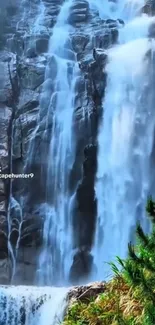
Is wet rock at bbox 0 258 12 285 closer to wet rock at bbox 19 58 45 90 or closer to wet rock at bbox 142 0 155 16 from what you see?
wet rock at bbox 19 58 45 90

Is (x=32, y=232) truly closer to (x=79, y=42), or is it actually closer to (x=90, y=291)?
(x=79, y=42)

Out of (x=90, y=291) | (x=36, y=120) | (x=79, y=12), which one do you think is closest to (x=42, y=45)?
(x=79, y=12)

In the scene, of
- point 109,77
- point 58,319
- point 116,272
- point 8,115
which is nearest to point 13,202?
point 8,115

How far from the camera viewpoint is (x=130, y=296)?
151 inches

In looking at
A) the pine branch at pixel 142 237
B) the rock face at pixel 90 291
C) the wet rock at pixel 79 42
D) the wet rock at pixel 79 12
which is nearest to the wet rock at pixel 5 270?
the wet rock at pixel 79 42

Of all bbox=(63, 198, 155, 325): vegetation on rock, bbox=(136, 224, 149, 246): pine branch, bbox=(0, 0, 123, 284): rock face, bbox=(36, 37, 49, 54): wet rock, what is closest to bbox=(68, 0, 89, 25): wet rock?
bbox=(0, 0, 123, 284): rock face

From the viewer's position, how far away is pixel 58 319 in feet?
18.7

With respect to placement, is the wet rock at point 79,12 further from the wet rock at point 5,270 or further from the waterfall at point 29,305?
the waterfall at point 29,305

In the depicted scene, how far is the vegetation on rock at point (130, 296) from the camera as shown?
7.89 ft

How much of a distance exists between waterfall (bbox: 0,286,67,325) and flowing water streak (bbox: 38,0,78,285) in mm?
2875

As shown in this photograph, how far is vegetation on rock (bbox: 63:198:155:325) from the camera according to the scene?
2404 mm

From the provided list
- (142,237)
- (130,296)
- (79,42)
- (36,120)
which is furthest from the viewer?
(79,42)

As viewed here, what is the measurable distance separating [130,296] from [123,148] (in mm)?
6679

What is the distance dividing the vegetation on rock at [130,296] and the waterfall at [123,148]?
519 centimetres
